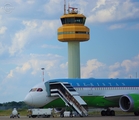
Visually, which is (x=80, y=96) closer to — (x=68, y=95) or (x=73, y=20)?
(x=68, y=95)

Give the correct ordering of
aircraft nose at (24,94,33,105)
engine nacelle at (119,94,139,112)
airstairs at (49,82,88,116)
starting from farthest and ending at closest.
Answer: aircraft nose at (24,94,33,105), airstairs at (49,82,88,116), engine nacelle at (119,94,139,112)

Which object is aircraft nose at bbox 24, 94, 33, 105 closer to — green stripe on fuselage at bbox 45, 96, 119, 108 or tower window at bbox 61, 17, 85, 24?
green stripe on fuselage at bbox 45, 96, 119, 108

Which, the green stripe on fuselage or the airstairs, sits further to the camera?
the green stripe on fuselage

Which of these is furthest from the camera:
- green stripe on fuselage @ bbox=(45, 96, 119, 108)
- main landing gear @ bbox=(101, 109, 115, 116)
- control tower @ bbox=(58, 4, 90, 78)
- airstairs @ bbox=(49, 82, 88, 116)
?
control tower @ bbox=(58, 4, 90, 78)

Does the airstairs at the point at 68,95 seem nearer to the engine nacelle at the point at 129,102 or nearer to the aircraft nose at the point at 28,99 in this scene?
the aircraft nose at the point at 28,99

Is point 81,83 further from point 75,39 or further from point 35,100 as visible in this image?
point 75,39

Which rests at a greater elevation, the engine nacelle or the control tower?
the control tower

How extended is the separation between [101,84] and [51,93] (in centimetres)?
Answer: 685

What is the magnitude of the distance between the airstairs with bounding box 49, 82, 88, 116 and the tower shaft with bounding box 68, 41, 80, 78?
147 feet

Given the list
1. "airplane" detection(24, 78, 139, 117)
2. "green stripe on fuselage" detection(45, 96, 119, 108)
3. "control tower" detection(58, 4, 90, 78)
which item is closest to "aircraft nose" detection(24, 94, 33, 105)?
"airplane" detection(24, 78, 139, 117)

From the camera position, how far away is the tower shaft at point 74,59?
106044mm

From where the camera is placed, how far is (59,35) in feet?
352

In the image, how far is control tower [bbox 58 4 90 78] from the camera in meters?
105

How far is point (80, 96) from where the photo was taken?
6141 centimetres
